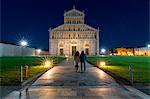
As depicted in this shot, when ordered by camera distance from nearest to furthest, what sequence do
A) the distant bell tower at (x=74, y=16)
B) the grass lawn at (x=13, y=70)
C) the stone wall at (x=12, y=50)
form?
the grass lawn at (x=13, y=70), the stone wall at (x=12, y=50), the distant bell tower at (x=74, y=16)

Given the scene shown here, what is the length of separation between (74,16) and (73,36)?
26.3ft

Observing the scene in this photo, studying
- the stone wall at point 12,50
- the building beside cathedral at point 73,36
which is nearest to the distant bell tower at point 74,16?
the building beside cathedral at point 73,36

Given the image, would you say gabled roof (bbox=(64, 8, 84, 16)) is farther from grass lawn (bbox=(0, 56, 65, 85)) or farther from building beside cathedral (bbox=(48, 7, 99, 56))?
grass lawn (bbox=(0, 56, 65, 85))

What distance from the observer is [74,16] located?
125625 mm

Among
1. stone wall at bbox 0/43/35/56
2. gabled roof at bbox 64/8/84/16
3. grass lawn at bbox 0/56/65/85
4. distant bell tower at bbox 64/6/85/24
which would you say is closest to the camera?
grass lawn at bbox 0/56/65/85

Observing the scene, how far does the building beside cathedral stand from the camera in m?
124

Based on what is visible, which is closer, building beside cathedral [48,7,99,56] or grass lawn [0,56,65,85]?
grass lawn [0,56,65,85]

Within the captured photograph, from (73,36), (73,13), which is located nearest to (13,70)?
(73,36)

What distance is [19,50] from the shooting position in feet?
336

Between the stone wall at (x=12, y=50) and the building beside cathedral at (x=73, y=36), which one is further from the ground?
the building beside cathedral at (x=73, y=36)

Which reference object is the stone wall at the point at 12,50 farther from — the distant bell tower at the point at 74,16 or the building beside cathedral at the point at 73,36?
the distant bell tower at the point at 74,16

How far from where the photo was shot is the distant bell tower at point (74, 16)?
12556cm

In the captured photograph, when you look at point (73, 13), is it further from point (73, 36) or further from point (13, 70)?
point (13, 70)

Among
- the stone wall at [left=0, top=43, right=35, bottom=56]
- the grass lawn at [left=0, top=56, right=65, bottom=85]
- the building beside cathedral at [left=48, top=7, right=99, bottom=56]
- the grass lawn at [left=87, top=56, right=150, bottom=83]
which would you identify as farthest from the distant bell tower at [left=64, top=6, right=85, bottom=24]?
the grass lawn at [left=0, top=56, right=65, bottom=85]
